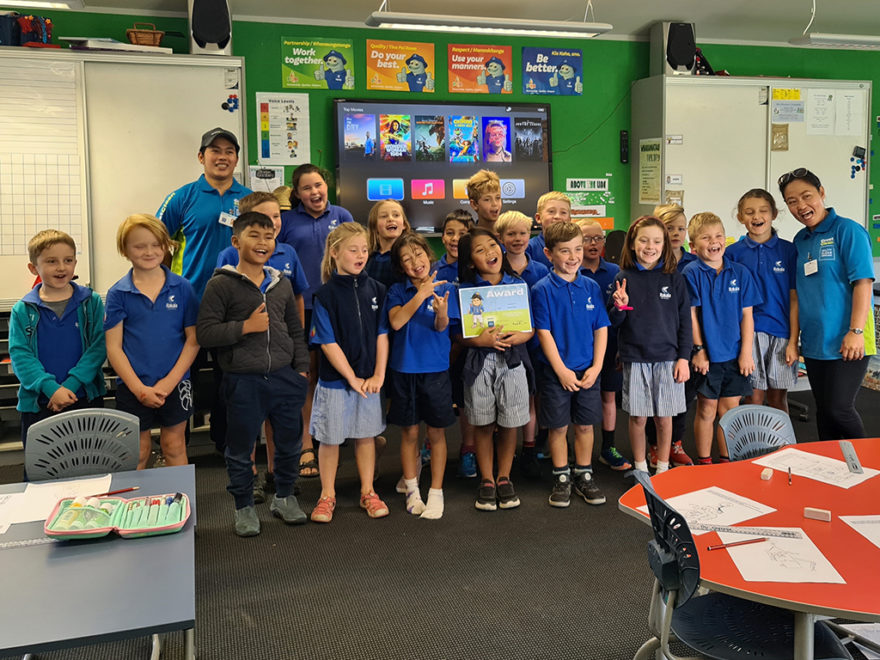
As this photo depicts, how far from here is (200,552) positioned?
3.11 metres

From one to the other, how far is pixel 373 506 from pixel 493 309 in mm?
1064

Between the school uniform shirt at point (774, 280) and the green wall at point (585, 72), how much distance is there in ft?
8.78

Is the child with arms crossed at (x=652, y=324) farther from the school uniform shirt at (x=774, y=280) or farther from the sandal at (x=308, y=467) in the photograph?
the sandal at (x=308, y=467)

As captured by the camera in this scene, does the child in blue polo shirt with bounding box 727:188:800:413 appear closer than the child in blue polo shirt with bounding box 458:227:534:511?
No

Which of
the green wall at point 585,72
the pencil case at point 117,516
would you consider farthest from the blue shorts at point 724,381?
the green wall at point 585,72

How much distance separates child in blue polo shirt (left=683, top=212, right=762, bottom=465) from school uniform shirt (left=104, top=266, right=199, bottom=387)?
245 cm

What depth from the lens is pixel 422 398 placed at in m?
3.44

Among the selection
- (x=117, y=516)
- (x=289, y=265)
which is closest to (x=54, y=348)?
(x=289, y=265)

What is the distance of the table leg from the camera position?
159cm

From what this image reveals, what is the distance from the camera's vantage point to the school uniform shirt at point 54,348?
3.08 m

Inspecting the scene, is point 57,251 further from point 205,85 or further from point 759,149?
point 759,149

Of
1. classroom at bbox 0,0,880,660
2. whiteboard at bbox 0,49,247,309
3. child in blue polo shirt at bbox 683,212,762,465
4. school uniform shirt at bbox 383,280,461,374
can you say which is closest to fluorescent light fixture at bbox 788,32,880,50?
classroom at bbox 0,0,880,660

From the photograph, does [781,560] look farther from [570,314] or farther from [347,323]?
[347,323]

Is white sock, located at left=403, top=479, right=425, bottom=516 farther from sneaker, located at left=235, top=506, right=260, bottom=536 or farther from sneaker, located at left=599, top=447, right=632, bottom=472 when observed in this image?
sneaker, located at left=599, top=447, right=632, bottom=472
